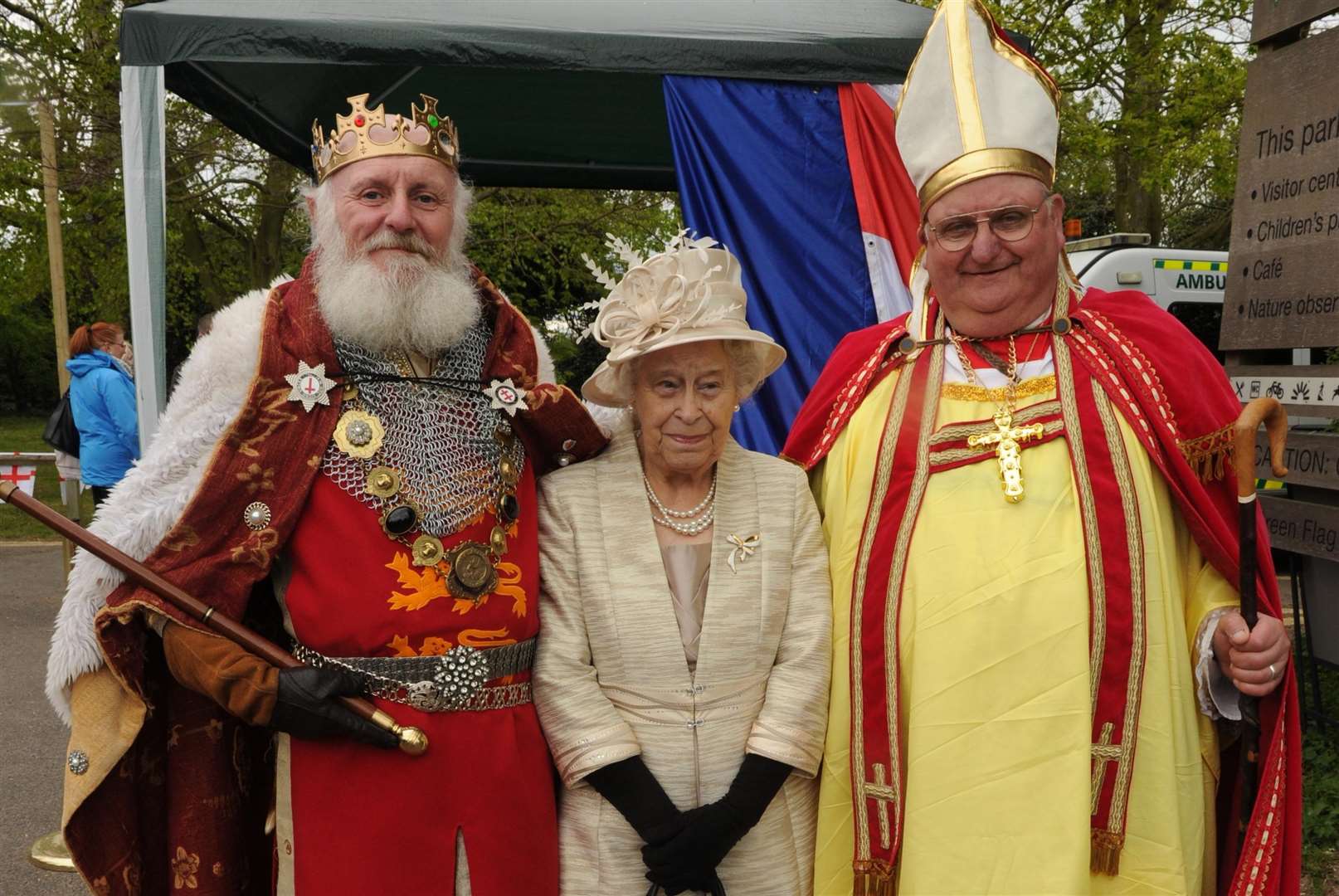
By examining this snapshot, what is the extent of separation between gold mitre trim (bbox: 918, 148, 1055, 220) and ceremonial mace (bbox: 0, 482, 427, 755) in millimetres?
1641

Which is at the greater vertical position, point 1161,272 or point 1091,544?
point 1161,272

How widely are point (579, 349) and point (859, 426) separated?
26.0 feet

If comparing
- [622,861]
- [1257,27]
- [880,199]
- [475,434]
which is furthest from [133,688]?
[1257,27]

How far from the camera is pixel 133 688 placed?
7.28ft

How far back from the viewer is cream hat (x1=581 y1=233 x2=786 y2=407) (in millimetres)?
2193

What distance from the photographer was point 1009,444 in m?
2.26

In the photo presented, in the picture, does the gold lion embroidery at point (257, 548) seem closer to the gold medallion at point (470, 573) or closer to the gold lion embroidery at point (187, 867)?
the gold medallion at point (470, 573)

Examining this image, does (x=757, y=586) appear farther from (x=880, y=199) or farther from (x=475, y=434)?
(x=880, y=199)

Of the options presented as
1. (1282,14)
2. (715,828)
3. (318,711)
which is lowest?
(715,828)

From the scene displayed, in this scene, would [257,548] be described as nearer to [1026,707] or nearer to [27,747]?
[1026,707]

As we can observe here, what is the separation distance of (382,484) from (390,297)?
401 millimetres

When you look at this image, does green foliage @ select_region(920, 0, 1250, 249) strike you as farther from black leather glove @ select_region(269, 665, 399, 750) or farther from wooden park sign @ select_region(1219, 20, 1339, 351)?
black leather glove @ select_region(269, 665, 399, 750)

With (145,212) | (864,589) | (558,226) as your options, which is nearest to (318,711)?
(864,589)

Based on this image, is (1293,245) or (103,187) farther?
(103,187)
